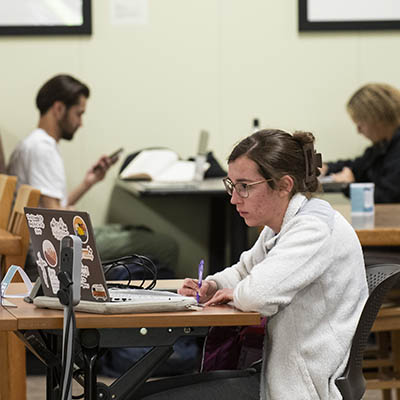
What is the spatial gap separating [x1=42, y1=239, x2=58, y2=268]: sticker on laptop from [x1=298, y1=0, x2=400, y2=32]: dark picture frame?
3.82 meters

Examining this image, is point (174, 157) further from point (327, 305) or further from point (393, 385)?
point (327, 305)

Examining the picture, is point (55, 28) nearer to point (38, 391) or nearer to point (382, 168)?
point (382, 168)

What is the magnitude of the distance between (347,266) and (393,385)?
121 centimetres

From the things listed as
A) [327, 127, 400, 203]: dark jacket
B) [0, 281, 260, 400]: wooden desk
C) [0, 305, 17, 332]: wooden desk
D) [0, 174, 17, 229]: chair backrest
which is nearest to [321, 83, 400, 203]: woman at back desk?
[327, 127, 400, 203]: dark jacket

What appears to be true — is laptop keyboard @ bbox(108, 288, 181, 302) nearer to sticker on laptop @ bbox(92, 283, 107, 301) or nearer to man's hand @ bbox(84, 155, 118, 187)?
sticker on laptop @ bbox(92, 283, 107, 301)

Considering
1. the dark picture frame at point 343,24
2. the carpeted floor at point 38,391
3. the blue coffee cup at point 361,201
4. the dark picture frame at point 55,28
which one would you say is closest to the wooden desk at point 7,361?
the carpeted floor at point 38,391

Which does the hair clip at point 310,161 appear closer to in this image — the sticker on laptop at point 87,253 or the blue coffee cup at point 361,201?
the sticker on laptop at point 87,253

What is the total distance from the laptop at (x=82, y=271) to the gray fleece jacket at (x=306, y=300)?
0.62 feet

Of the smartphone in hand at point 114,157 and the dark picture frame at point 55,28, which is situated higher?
the dark picture frame at point 55,28

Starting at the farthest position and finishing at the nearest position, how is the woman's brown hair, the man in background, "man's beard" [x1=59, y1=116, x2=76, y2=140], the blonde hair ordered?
"man's beard" [x1=59, y1=116, x2=76, y2=140] → the blonde hair → the man in background → the woman's brown hair

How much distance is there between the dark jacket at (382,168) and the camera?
15.0ft

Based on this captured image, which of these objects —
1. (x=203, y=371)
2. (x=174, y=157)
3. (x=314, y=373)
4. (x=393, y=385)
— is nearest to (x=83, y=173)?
(x=174, y=157)

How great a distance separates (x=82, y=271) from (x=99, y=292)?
0.20 feet

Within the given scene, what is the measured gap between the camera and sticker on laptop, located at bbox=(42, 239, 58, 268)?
1.97 metres
